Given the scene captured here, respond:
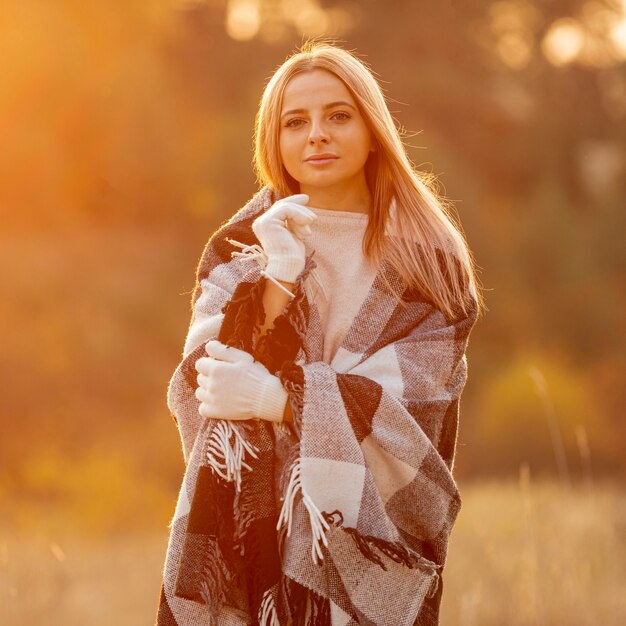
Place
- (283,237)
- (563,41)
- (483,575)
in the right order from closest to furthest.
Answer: (283,237) → (483,575) → (563,41)

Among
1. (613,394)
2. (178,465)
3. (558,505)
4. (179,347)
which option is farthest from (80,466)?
(558,505)

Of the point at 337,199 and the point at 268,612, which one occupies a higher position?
the point at 337,199

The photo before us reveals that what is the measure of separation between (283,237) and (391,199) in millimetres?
385

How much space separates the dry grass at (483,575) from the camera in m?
4.64

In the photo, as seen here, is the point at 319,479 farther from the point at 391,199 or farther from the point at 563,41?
the point at 563,41

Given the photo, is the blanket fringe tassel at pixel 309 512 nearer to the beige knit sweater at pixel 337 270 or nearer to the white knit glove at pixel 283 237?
the beige knit sweater at pixel 337 270

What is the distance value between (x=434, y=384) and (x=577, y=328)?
53.5 feet

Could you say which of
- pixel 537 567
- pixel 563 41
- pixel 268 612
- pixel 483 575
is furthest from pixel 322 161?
pixel 563 41

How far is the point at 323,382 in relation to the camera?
8.59ft

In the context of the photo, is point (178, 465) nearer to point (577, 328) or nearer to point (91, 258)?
point (91, 258)

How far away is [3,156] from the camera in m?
18.7

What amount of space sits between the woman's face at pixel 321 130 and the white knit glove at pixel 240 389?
508 millimetres

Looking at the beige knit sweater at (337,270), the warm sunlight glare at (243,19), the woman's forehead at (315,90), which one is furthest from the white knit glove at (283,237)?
the warm sunlight glare at (243,19)

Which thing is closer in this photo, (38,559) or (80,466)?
(38,559)
